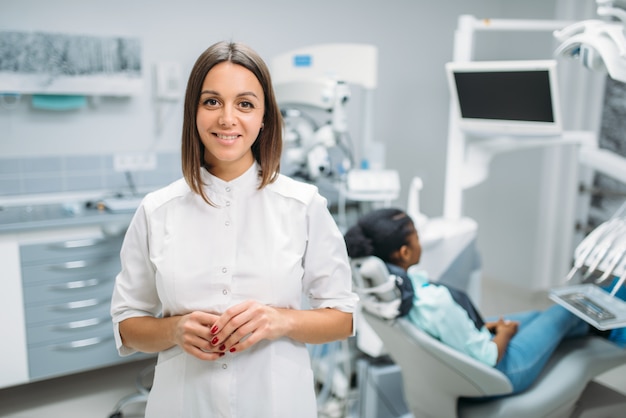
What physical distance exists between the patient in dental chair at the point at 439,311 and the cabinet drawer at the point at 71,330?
151 centimetres

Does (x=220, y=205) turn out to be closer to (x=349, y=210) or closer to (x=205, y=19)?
(x=349, y=210)

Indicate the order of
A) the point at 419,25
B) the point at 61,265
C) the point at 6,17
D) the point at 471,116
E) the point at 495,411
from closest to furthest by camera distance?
the point at 495,411
the point at 471,116
the point at 61,265
the point at 6,17
the point at 419,25

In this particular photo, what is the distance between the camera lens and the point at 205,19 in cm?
326

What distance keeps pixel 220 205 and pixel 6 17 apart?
236cm

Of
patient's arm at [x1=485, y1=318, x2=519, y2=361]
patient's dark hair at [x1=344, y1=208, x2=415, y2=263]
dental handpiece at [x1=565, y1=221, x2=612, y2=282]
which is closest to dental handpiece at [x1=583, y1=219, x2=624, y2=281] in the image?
dental handpiece at [x1=565, y1=221, x2=612, y2=282]

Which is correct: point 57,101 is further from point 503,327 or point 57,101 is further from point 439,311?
point 503,327

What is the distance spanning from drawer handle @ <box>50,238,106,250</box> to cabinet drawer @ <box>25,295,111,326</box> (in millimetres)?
256

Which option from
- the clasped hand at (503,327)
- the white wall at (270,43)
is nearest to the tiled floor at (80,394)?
the clasped hand at (503,327)

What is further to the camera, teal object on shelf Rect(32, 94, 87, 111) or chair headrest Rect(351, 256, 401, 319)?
teal object on shelf Rect(32, 94, 87, 111)

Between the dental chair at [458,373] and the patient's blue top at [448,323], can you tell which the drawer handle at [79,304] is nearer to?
the dental chair at [458,373]

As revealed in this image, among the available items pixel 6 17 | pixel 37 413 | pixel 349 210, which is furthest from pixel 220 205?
pixel 6 17

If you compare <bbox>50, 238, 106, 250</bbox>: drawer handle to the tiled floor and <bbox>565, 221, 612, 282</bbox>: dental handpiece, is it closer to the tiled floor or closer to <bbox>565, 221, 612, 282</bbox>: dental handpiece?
the tiled floor

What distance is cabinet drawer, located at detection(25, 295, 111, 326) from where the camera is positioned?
258 centimetres

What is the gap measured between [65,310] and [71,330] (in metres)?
0.10
